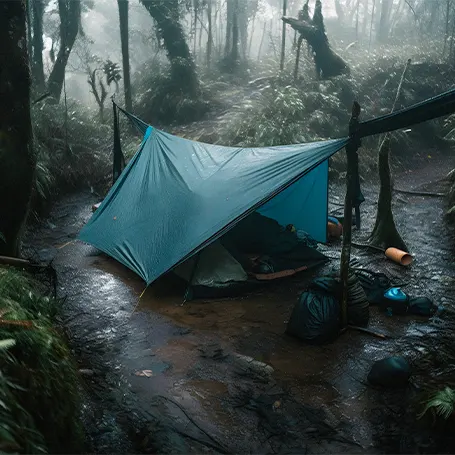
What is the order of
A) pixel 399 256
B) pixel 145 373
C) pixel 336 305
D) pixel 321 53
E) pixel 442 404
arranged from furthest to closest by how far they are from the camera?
pixel 321 53, pixel 399 256, pixel 336 305, pixel 145 373, pixel 442 404

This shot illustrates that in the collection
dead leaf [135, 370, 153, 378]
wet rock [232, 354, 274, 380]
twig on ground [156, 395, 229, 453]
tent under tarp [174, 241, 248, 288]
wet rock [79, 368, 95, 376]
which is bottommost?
wet rock [232, 354, 274, 380]

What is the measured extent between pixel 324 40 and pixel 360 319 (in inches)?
463

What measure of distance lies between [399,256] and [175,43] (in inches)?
432

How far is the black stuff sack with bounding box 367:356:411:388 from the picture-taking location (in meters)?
3.79

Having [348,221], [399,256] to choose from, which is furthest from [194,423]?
[399,256]

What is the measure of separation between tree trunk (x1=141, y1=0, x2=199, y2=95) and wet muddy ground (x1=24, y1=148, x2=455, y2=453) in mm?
9142

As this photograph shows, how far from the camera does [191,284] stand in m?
5.64

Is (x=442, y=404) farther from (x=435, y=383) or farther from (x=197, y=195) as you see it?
(x=197, y=195)

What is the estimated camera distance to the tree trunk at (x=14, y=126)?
12.6 feet

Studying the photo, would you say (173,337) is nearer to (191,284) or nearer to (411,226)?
(191,284)

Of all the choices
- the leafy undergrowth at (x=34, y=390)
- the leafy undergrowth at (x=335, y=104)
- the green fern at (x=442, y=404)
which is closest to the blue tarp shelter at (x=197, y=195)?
the green fern at (x=442, y=404)

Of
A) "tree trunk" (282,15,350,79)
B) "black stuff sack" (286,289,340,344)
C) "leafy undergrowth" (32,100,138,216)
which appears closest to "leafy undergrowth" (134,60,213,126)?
"leafy undergrowth" (32,100,138,216)

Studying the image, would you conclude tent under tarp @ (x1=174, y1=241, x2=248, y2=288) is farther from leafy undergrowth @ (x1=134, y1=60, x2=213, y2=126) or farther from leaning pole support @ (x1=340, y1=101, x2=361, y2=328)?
leafy undergrowth @ (x1=134, y1=60, x2=213, y2=126)

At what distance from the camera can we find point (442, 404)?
3.27 meters
